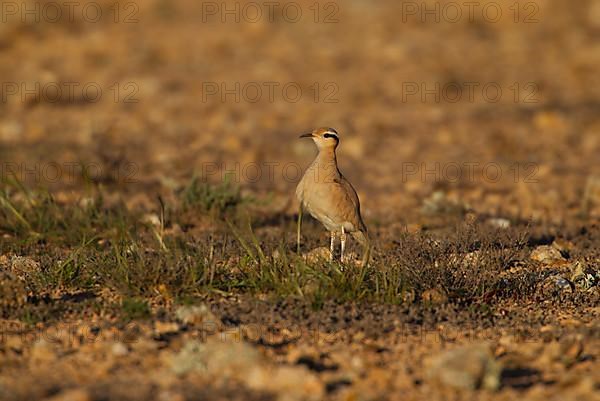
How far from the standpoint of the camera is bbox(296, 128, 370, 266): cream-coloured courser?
20.2 ft

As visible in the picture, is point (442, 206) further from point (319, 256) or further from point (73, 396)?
point (73, 396)

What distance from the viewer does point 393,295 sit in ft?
17.2

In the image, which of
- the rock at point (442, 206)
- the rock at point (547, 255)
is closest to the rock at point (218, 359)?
the rock at point (547, 255)

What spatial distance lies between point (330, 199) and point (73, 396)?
8.75 ft

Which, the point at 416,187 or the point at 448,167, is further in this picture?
the point at 448,167

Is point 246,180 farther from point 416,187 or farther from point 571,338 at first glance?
point 571,338

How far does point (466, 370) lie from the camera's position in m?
4.16

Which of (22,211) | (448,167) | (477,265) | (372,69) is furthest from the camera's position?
(372,69)

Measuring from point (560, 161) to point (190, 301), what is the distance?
23.0 ft

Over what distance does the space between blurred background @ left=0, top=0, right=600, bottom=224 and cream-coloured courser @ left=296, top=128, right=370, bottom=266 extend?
6.72 ft

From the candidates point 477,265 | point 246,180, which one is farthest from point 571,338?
point 246,180

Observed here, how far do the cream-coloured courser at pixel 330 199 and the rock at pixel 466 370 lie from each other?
1.83 m

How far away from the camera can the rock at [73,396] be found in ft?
12.7

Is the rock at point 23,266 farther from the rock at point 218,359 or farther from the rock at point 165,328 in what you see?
the rock at point 218,359
